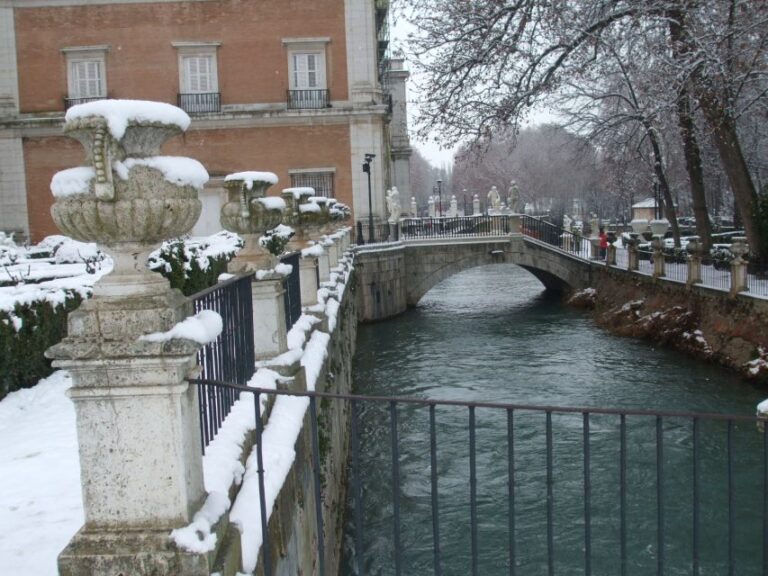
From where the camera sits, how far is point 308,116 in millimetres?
28391

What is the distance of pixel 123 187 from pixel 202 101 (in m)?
27.0

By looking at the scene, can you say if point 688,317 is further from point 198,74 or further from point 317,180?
point 198,74

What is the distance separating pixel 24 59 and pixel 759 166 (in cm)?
2811

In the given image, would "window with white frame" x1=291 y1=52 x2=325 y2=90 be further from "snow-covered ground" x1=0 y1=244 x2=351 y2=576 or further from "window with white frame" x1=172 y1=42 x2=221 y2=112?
"snow-covered ground" x1=0 y1=244 x2=351 y2=576

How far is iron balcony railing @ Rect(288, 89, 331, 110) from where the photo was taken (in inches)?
1124

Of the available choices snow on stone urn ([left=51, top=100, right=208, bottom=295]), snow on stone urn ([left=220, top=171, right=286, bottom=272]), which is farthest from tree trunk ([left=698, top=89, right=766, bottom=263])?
snow on stone urn ([left=51, top=100, right=208, bottom=295])

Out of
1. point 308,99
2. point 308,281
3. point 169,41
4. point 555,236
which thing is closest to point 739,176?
point 555,236

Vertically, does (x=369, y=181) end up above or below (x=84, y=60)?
below

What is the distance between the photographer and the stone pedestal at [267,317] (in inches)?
242

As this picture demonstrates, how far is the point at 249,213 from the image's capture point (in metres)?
6.17

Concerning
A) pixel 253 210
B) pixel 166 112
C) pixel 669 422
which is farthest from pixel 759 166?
pixel 166 112

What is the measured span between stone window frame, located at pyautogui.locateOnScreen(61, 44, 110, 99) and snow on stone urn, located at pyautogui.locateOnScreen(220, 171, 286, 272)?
2481 centimetres

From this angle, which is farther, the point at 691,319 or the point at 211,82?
the point at 211,82

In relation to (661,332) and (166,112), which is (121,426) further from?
(661,332)
